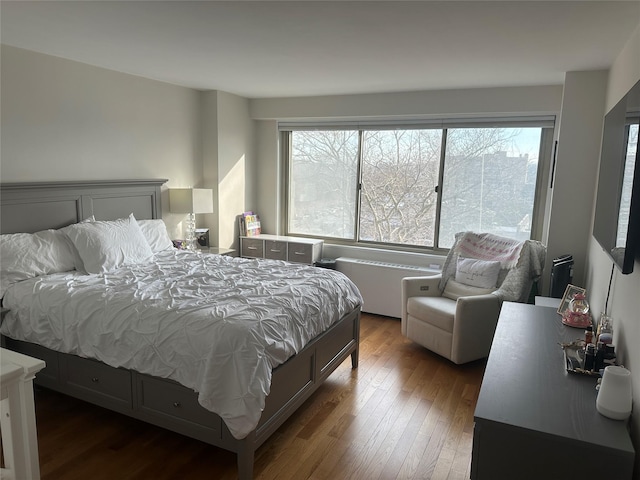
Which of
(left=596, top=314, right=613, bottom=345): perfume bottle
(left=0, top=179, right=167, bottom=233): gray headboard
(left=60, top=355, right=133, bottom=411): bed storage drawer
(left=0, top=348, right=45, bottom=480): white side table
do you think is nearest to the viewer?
(left=0, top=348, right=45, bottom=480): white side table

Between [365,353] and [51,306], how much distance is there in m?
2.48

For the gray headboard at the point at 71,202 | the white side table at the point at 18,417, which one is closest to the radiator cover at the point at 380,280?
the gray headboard at the point at 71,202

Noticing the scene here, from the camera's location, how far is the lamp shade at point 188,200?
443 centimetres

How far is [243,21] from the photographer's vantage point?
2471 mm

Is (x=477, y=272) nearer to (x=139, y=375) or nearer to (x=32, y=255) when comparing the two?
(x=139, y=375)

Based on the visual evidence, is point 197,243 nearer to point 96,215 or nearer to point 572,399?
point 96,215

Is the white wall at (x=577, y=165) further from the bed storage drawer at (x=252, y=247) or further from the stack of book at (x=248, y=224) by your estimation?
the stack of book at (x=248, y=224)

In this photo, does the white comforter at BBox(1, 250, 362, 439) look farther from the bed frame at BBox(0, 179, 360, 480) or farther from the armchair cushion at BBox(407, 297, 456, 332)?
the armchair cushion at BBox(407, 297, 456, 332)

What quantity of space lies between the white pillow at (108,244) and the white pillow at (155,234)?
0.23 meters

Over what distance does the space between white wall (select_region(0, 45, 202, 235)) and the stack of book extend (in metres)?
0.74

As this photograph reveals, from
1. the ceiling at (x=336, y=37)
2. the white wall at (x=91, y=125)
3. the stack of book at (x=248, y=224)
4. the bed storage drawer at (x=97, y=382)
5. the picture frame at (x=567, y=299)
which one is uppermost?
the ceiling at (x=336, y=37)

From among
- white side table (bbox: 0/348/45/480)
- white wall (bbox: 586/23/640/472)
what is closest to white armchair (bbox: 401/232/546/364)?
white wall (bbox: 586/23/640/472)

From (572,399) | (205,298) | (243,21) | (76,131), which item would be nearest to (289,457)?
(205,298)

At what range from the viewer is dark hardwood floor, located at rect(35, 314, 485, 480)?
236 cm
